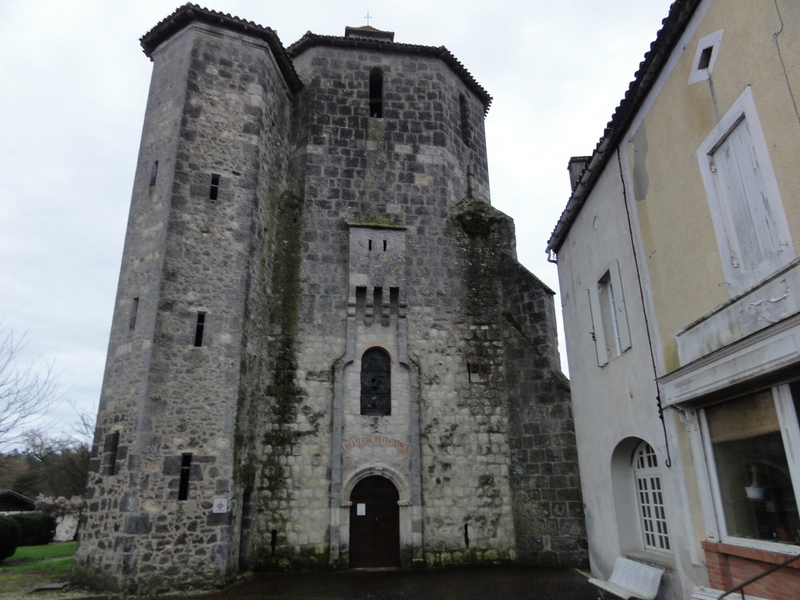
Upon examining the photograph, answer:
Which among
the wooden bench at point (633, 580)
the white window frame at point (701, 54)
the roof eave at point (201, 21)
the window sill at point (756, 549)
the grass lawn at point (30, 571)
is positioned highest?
the roof eave at point (201, 21)

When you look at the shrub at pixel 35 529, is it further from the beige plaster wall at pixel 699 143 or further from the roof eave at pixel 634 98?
the beige plaster wall at pixel 699 143

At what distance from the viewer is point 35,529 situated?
21344 millimetres

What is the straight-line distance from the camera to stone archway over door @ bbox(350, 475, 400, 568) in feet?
40.6

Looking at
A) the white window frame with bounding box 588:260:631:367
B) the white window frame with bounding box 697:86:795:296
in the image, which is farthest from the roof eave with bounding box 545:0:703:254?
the white window frame with bounding box 588:260:631:367

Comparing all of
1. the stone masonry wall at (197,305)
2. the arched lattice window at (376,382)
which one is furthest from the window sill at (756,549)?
the stone masonry wall at (197,305)

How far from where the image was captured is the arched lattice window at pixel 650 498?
25.8 ft

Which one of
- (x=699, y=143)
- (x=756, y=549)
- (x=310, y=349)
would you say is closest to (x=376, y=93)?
(x=310, y=349)

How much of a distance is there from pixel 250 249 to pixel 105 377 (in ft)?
13.2

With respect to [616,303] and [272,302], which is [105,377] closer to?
[272,302]

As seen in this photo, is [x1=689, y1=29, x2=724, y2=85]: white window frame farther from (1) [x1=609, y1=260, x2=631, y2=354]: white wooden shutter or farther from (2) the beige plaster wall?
(1) [x1=609, y1=260, x2=631, y2=354]: white wooden shutter

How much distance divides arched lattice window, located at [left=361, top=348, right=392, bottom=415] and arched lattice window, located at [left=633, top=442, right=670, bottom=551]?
6.11 meters

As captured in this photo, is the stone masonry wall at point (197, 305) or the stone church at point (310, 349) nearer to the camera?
the stone masonry wall at point (197, 305)

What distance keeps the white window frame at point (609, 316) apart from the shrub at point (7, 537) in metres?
15.0

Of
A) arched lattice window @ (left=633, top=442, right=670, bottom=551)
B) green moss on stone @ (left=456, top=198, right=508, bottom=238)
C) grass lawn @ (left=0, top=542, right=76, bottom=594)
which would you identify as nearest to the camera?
arched lattice window @ (left=633, top=442, right=670, bottom=551)
